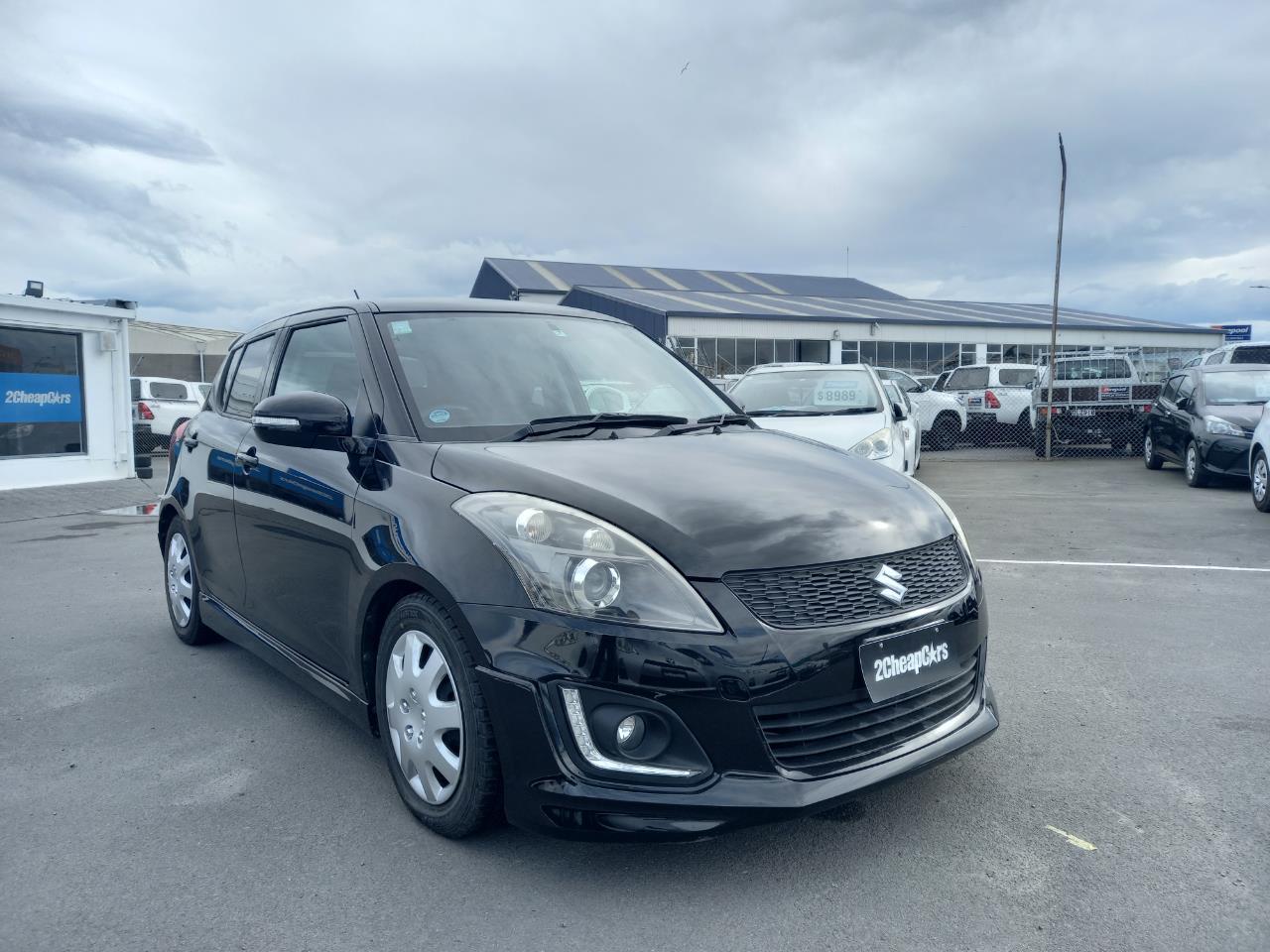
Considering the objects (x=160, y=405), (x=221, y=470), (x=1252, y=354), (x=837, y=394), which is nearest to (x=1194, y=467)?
(x=837, y=394)

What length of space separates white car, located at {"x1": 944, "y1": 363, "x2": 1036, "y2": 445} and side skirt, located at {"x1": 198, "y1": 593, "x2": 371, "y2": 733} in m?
17.8

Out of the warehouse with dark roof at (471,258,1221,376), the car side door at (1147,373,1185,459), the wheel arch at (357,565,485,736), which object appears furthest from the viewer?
the warehouse with dark roof at (471,258,1221,376)

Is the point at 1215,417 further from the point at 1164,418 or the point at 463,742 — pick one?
the point at 463,742

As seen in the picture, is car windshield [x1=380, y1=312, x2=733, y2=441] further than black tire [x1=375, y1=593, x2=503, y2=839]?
Yes

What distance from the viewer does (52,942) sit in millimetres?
2410

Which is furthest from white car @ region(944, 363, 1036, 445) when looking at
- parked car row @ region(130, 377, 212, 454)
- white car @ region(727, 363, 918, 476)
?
parked car row @ region(130, 377, 212, 454)

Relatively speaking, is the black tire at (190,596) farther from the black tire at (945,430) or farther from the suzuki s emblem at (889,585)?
the black tire at (945,430)

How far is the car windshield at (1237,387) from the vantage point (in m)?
12.0

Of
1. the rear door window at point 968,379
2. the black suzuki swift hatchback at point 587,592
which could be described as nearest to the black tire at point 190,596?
the black suzuki swift hatchback at point 587,592

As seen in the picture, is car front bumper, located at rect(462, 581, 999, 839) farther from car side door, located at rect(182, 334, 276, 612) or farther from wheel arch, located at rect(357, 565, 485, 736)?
car side door, located at rect(182, 334, 276, 612)

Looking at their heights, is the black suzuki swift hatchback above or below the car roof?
below

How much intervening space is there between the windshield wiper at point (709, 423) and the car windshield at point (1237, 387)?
34.8 ft

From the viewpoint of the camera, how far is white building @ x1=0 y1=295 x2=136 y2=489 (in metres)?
13.5

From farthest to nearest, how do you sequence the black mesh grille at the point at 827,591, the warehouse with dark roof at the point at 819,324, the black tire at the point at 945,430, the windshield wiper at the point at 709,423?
the warehouse with dark roof at the point at 819,324
the black tire at the point at 945,430
the windshield wiper at the point at 709,423
the black mesh grille at the point at 827,591
